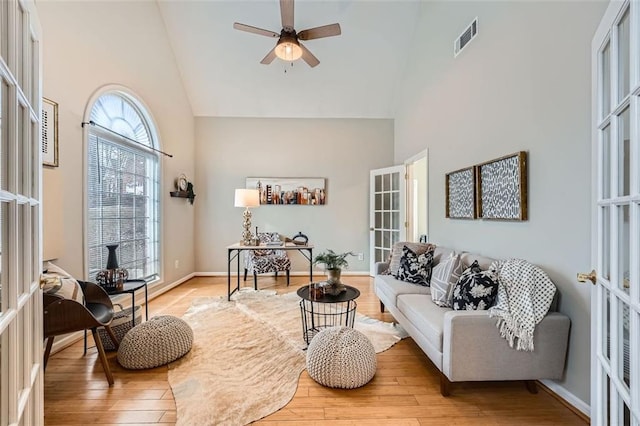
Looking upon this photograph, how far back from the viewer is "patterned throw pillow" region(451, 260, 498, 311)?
1888 mm

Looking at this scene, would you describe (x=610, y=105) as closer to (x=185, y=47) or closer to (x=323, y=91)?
(x=323, y=91)

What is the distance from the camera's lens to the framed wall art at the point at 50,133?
2.31 meters

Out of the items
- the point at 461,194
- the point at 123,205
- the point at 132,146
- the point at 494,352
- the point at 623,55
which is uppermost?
the point at 132,146

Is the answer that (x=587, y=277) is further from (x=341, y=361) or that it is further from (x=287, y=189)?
(x=287, y=189)

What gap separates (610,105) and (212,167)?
16.8ft

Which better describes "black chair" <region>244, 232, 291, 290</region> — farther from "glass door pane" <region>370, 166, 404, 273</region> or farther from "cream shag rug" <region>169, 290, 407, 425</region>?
"glass door pane" <region>370, 166, 404, 273</region>

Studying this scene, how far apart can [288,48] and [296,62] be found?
4.32ft

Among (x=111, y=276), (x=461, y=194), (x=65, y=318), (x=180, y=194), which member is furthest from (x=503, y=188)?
(x=180, y=194)

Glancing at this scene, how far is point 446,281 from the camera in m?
2.34

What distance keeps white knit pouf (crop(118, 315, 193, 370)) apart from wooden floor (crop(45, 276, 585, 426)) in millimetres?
69

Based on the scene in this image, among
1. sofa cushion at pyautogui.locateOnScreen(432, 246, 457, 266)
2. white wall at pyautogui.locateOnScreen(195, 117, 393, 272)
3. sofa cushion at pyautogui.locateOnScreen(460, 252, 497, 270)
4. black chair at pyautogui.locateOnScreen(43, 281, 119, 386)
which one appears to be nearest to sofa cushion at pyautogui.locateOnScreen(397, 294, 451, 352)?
sofa cushion at pyautogui.locateOnScreen(460, 252, 497, 270)

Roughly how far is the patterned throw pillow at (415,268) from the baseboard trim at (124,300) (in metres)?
3.07

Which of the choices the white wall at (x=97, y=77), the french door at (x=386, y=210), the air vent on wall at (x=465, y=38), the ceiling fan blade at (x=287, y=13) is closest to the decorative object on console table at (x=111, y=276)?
the white wall at (x=97, y=77)

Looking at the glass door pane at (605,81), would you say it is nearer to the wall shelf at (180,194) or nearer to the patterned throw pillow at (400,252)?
the patterned throw pillow at (400,252)
